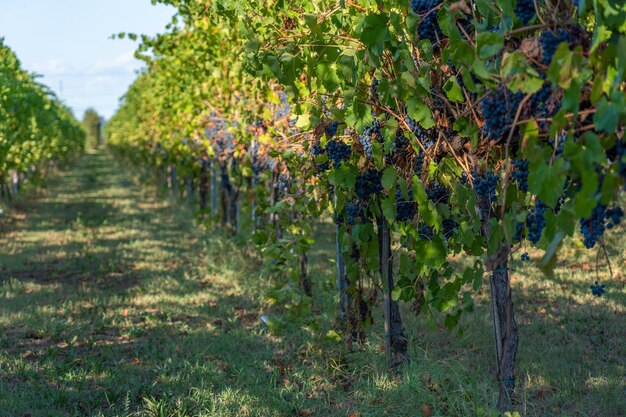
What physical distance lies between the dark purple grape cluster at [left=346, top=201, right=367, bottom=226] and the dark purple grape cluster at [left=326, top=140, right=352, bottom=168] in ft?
1.19

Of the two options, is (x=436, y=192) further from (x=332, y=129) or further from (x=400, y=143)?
(x=332, y=129)

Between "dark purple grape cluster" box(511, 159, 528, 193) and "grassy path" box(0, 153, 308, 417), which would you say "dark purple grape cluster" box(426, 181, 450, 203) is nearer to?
"dark purple grape cluster" box(511, 159, 528, 193)

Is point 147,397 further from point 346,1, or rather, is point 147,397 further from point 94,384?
point 346,1

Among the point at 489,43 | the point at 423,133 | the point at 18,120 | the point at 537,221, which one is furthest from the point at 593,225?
the point at 18,120

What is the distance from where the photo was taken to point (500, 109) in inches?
126

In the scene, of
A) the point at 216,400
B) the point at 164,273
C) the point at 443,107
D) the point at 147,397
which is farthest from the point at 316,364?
the point at 164,273

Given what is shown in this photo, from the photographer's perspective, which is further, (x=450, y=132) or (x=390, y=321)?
(x=390, y=321)

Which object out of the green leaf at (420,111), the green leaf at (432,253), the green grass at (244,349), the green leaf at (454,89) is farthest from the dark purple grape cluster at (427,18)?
the green grass at (244,349)

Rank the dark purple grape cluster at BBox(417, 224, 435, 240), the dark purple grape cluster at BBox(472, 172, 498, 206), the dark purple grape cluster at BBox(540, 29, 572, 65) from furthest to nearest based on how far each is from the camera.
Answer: the dark purple grape cluster at BBox(417, 224, 435, 240), the dark purple grape cluster at BBox(472, 172, 498, 206), the dark purple grape cluster at BBox(540, 29, 572, 65)

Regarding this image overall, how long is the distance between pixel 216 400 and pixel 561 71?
3753 millimetres

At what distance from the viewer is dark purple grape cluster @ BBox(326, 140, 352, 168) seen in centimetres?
510

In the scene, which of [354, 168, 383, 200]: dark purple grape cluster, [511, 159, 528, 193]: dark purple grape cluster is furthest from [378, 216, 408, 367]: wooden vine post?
[511, 159, 528, 193]: dark purple grape cluster

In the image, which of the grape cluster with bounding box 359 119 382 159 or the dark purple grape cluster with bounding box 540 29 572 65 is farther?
the grape cluster with bounding box 359 119 382 159

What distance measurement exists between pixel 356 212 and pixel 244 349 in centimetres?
235
